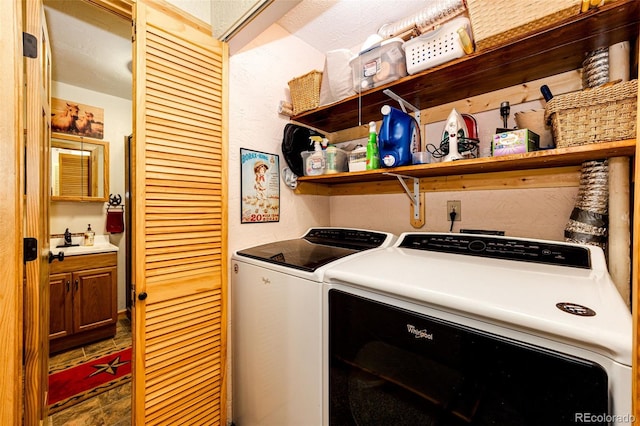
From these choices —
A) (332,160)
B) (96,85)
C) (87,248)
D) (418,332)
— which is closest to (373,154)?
(332,160)

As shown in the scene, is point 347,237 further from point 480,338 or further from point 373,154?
point 480,338

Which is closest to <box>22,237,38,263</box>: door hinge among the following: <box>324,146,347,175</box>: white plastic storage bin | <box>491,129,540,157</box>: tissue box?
<box>324,146,347,175</box>: white plastic storage bin

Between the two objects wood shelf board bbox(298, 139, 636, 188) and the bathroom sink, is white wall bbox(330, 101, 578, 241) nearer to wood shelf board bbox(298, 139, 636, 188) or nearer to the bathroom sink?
wood shelf board bbox(298, 139, 636, 188)

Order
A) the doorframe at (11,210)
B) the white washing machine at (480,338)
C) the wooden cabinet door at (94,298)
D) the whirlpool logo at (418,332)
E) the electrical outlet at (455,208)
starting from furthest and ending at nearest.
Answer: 1. the wooden cabinet door at (94,298)
2. the electrical outlet at (455,208)
3. the doorframe at (11,210)
4. the whirlpool logo at (418,332)
5. the white washing machine at (480,338)

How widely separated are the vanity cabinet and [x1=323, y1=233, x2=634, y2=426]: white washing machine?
107 inches

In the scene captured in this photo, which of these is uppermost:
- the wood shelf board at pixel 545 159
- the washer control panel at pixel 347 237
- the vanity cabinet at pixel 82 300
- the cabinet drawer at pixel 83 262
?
the wood shelf board at pixel 545 159

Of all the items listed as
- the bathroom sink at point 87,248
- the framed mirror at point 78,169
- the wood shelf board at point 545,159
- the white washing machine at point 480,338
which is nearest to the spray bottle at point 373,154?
the wood shelf board at point 545,159

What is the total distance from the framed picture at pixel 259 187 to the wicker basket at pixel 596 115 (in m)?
1.42

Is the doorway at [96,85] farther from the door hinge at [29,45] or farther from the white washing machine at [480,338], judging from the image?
the white washing machine at [480,338]

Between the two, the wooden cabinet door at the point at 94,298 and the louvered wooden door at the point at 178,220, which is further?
the wooden cabinet door at the point at 94,298

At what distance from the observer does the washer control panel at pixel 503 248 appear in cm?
98

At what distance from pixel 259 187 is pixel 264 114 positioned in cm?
48

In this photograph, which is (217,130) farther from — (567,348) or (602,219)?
(602,219)

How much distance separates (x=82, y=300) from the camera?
2.53m
